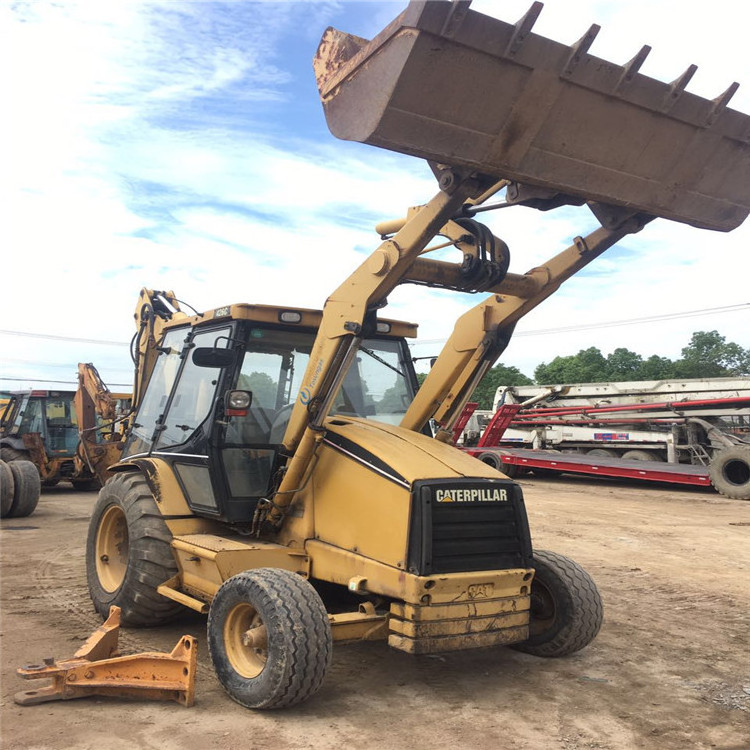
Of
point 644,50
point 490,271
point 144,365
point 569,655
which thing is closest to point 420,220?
point 490,271

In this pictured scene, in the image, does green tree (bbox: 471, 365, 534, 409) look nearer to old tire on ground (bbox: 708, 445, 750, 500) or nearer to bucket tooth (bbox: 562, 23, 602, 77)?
old tire on ground (bbox: 708, 445, 750, 500)

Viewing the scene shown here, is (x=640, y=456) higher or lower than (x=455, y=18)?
lower

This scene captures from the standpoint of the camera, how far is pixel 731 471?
16188mm

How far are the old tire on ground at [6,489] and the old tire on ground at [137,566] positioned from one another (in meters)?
6.20

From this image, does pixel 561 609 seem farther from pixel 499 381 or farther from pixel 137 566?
pixel 499 381

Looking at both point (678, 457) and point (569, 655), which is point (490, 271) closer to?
point (569, 655)

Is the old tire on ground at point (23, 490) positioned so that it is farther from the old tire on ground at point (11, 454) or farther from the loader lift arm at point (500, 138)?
the loader lift arm at point (500, 138)

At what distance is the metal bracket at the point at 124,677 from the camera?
410 centimetres

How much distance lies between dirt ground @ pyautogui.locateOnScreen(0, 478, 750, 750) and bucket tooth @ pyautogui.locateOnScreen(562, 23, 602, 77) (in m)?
3.37

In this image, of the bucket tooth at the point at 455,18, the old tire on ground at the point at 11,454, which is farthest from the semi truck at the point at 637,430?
the bucket tooth at the point at 455,18

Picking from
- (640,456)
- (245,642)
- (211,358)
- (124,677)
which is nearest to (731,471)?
(640,456)

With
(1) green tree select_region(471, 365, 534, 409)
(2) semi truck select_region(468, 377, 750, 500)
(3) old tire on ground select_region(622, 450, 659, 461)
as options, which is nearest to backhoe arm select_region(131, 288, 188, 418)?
(2) semi truck select_region(468, 377, 750, 500)

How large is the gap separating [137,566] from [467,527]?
2.35 m

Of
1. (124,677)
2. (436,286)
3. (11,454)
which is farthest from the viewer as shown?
(11,454)
